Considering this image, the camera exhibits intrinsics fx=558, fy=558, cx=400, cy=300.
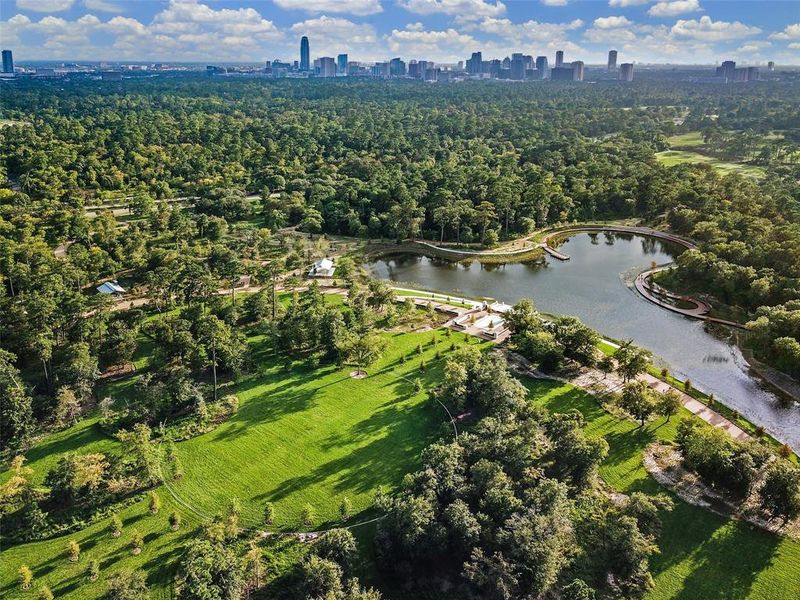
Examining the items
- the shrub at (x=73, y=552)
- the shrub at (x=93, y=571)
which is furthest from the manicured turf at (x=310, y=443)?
the shrub at (x=73, y=552)

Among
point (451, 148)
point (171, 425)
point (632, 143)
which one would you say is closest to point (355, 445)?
point (171, 425)

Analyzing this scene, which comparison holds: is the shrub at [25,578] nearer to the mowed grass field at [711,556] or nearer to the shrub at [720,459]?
the mowed grass field at [711,556]

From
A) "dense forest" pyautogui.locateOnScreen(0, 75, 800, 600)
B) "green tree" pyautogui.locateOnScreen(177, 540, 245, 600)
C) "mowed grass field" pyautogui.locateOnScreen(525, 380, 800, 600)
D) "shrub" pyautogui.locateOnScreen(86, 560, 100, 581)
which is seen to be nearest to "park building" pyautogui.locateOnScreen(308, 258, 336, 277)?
"dense forest" pyautogui.locateOnScreen(0, 75, 800, 600)

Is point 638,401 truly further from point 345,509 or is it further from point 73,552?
point 73,552

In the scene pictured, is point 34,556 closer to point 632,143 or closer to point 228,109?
point 632,143

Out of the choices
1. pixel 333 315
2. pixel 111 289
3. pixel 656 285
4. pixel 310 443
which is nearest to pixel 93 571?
pixel 310 443

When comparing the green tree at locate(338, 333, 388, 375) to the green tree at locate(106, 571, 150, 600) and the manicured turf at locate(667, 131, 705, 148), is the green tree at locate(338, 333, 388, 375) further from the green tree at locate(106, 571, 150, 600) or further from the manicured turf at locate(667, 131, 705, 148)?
the manicured turf at locate(667, 131, 705, 148)
